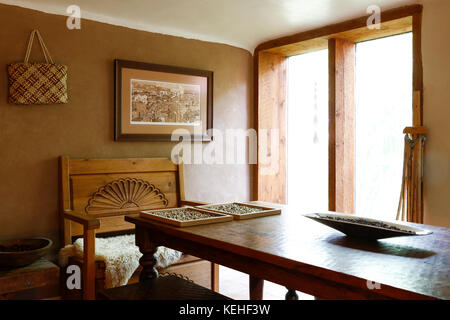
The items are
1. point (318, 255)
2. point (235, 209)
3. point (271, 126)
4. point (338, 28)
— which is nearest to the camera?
point (318, 255)

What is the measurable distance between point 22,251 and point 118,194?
0.94 metres

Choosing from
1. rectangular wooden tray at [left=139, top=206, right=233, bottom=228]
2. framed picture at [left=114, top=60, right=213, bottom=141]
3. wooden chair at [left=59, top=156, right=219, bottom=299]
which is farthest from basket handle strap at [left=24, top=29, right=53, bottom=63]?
rectangular wooden tray at [left=139, top=206, right=233, bottom=228]

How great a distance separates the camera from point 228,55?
4.31m

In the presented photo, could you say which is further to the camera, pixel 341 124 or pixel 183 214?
pixel 341 124

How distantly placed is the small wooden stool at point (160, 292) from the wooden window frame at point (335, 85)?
7.20 ft

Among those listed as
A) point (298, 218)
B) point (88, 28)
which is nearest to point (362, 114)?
point (298, 218)

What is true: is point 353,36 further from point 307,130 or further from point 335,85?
point 307,130

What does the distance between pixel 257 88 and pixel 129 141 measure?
158 centimetres

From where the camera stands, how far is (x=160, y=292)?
1863 millimetres

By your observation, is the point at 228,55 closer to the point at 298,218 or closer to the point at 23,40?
the point at 23,40

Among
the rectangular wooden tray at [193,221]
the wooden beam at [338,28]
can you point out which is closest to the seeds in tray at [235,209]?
the rectangular wooden tray at [193,221]

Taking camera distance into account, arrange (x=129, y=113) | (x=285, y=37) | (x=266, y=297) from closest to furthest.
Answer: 1. (x=266, y=297)
2. (x=129, y=113)
3. (x=285, y=37)

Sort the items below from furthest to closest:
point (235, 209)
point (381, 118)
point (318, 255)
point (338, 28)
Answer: point (381, 118), point (338, 28), point (235, 209), point (318, 255)

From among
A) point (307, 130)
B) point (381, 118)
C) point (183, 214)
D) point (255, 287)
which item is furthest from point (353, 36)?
point (183, 214)
